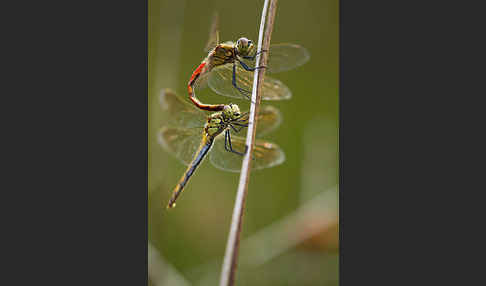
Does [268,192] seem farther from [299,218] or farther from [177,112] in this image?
[177,112]

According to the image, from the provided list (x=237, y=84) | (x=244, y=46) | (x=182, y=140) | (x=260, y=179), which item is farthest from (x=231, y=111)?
(x=260, y=179)

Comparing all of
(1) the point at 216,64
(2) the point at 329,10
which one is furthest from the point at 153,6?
(2) the point at 329,10

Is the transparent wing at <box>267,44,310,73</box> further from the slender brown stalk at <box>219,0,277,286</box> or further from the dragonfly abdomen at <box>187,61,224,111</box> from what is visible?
the slender brown stalk at <box>219,0,277,286</box>

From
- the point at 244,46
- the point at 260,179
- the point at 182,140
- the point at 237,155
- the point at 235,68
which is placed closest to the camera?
the point at 244,46

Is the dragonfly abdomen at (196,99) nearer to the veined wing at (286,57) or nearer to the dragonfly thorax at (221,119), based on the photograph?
the dragonfly thorax at (221,119)

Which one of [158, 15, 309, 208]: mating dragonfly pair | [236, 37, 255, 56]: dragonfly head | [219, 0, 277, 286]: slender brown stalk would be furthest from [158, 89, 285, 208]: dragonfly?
[219, 0, 277, 286]: slender brown stalk

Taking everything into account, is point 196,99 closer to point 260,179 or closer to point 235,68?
point 235,68

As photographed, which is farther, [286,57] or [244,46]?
[286,57]
